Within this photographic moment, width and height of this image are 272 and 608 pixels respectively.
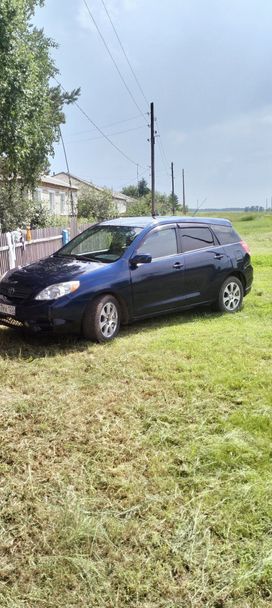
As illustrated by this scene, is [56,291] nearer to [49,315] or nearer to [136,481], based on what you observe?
[49,315]

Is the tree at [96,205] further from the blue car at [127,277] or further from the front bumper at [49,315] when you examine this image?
the front bumper at [49,315]

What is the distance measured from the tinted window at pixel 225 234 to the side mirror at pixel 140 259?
1939 mm

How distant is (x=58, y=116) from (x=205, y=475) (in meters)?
19.6

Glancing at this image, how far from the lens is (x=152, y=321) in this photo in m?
6.92

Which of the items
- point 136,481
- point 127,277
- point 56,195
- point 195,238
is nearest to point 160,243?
point 195,238

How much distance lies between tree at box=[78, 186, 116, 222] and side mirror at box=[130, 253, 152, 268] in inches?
1148

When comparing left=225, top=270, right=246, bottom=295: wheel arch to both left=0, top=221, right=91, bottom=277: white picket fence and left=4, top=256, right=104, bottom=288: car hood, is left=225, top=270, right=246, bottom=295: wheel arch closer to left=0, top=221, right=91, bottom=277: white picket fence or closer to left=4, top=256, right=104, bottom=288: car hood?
left=4, top=256, right=104, bottom=288: car hood

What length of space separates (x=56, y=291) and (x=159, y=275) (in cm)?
165

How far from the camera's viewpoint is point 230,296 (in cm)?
749

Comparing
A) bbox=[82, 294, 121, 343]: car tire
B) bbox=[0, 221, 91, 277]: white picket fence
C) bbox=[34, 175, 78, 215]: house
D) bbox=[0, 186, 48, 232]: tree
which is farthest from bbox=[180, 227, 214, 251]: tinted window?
bbox=[34, 175, 78, 215]: house

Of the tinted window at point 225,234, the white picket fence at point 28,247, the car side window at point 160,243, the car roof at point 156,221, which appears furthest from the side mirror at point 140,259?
the white picket fence at point 28,247

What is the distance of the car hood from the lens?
559 cm

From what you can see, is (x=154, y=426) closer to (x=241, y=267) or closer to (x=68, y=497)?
(x=68, y=497)

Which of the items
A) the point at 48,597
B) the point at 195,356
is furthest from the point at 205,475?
the point at 195,356
